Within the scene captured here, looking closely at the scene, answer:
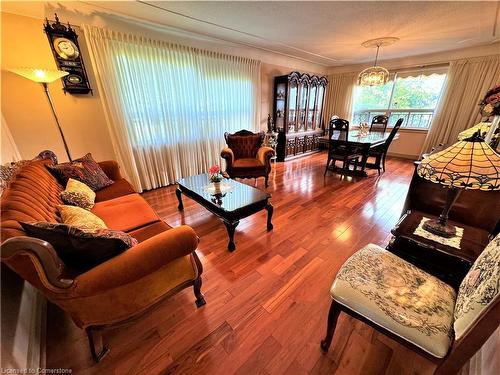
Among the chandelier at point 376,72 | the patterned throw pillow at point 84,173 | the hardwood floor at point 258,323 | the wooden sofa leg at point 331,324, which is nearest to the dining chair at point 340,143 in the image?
the chandelier at point 376,72

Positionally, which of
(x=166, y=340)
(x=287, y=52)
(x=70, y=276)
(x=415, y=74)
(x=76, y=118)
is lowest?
(x=166, y=340)

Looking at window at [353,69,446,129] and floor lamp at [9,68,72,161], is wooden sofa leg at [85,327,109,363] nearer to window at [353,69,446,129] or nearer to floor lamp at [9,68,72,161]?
floor lamp at [9,68,72,161]

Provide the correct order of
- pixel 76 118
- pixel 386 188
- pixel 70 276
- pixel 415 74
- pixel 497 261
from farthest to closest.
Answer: pixel 415 74, pixel 386 188, pixel 76 118, pixel 70 276, pixel 497 261

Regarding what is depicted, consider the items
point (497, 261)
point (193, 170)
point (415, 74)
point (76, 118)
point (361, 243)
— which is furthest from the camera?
point (415, 74)

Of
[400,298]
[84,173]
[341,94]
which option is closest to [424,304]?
[400,298]

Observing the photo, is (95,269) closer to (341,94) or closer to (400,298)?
(400,298)

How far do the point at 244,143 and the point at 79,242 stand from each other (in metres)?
2.91

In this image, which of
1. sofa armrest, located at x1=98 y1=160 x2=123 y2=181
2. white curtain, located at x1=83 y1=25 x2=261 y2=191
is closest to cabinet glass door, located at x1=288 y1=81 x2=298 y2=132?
white curtain, located at x1=83 y1=25 x2=261 y2=191

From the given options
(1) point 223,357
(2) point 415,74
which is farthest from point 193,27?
(2) point 415,74

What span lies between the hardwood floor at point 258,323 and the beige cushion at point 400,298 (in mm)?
412

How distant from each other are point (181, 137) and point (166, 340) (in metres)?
2.97

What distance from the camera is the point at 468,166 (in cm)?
96

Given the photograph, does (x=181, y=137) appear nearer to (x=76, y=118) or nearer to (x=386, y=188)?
(x=76, y=118)

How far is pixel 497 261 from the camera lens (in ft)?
2.29
